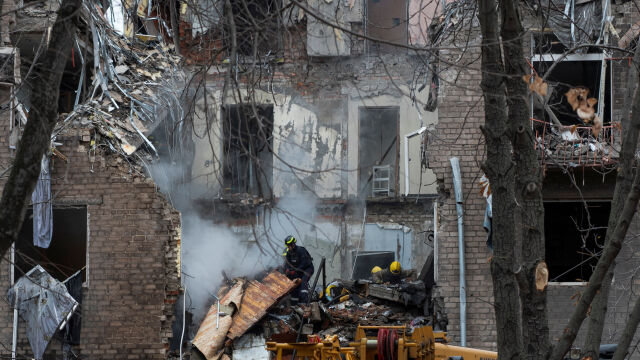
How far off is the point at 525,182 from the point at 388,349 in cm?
479

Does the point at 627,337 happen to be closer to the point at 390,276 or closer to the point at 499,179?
the point at 499,179

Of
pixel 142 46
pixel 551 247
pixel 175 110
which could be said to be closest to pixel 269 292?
pixel 175 110

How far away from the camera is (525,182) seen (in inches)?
211

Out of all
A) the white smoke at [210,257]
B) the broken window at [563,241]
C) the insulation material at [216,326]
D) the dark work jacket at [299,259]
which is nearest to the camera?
the insulation material at [216,326]

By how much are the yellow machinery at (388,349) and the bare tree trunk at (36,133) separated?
18.6 ft

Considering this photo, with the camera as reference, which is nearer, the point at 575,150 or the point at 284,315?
the point at 575,150

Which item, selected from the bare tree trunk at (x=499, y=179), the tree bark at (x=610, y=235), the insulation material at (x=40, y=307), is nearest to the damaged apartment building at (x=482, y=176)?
the insulation material at (x=40, y=307)

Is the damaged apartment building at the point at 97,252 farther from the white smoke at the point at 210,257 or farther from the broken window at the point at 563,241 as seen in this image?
the broken window at the point at 563,241

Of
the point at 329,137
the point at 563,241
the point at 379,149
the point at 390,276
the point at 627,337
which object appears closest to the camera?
the point at 627,337

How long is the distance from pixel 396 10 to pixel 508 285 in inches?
822

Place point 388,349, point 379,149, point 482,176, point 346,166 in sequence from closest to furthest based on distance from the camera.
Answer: point 388,349
point 482,176
point 346,166
point 379,149

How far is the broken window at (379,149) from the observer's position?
24188 mm

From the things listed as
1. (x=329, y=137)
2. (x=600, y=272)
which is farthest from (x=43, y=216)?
(x=329, y=137)

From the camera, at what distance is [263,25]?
5574 mm
